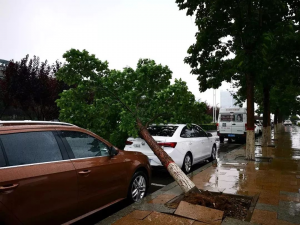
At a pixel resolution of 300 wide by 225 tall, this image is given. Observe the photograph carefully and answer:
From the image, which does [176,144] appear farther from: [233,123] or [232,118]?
[232,118]

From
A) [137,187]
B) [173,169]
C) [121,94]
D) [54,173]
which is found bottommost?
[137,187]

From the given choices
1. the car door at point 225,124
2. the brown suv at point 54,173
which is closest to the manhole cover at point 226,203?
the brown suv at point 54,173

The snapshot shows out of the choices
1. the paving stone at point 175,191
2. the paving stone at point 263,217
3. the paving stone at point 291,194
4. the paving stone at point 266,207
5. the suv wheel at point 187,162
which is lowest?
the paving stone at point 263,217

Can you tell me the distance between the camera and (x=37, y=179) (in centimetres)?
308

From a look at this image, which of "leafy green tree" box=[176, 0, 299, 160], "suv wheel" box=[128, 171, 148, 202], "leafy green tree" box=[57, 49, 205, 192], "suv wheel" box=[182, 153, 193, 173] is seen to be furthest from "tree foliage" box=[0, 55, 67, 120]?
"suv wheel" box=[128, 171, 148, 202]

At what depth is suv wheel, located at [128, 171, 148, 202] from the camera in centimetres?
483

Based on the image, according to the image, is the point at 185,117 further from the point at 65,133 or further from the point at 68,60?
the point at 65,133

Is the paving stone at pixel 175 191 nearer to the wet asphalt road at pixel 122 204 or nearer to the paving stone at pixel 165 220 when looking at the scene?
the wet asphalt road at pixel 122 204

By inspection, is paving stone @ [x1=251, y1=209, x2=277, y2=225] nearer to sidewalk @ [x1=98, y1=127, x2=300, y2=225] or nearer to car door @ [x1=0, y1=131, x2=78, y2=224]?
sidewalk @ [x1=98, y1=127, x2=300, y2=225]

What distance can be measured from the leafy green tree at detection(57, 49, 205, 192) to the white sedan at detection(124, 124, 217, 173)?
752 mm

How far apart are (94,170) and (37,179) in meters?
0.97

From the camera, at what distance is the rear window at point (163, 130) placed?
24.8 ft

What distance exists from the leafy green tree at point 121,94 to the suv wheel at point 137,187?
1130 millimetres

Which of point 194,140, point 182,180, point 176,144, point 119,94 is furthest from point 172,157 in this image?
point 119,94
